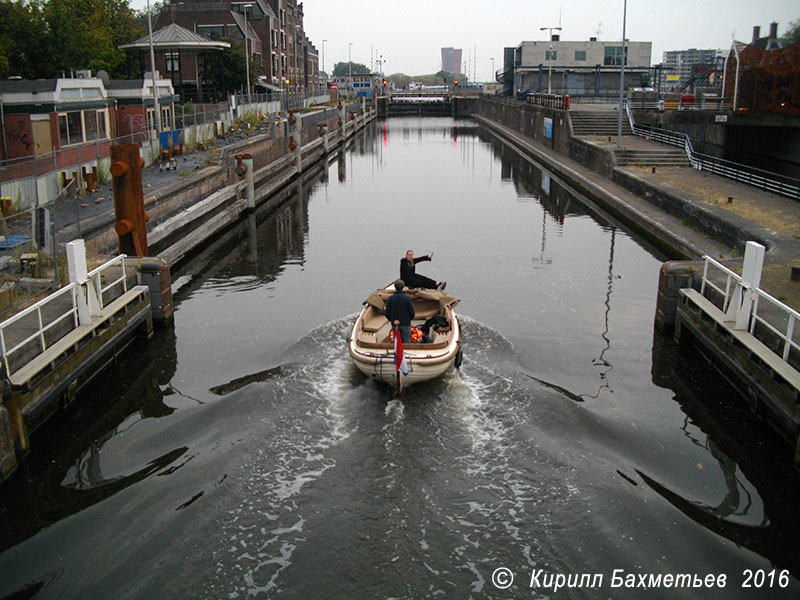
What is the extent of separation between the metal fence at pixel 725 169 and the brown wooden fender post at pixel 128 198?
21744 mm

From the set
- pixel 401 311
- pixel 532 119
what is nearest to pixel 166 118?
pixel 401 311

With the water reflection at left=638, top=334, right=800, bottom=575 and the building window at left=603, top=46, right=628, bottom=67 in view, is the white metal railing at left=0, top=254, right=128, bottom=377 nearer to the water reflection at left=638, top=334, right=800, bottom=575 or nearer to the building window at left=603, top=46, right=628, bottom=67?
the water reflection at left=638, top=334, right=800, bottom=575

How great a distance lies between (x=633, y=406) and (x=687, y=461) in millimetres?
2026

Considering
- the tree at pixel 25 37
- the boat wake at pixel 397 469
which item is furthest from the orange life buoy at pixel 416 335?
the tree at pixel 25 37

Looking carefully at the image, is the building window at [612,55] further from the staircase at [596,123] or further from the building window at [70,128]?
the building window at [70,128]

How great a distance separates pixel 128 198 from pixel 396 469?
11.1m

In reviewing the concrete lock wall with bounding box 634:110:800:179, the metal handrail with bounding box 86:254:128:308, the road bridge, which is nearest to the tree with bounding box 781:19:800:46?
the concrete lock wall with bounding box 634:110:800:179

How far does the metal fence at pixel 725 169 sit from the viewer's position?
2755 cm

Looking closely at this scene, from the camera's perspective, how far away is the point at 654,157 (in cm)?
3762

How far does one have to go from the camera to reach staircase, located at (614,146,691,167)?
37.2m

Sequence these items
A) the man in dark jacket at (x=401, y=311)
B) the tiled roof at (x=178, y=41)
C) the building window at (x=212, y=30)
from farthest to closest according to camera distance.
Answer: the building window at (x=212, y=30), the tiled roof at (x=178, y=41), the man in dark jacket at (x=401, y=311)

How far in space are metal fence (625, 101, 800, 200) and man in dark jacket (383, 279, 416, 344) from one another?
18732mm

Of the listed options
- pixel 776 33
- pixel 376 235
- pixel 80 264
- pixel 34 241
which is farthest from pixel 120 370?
pixel 776 33

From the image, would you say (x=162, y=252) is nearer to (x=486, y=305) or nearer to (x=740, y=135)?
(x=486, y=305)
